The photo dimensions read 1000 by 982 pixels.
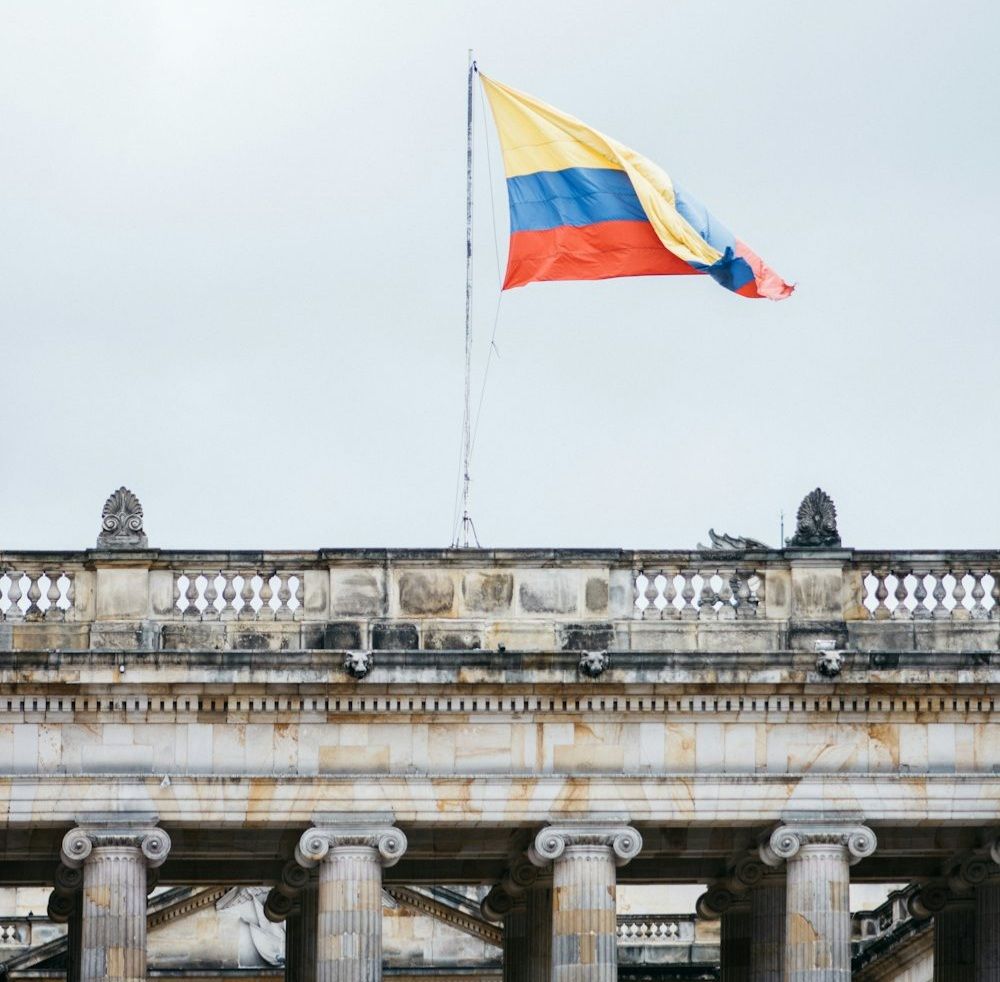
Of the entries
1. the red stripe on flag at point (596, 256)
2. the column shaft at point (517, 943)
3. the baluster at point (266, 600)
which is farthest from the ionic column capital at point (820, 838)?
the red stripe on flag at point (596, 256)

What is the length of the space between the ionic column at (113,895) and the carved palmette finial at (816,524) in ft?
38.4

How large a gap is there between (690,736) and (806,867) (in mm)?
2855

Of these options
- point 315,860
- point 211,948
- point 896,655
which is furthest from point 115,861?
point 211,948

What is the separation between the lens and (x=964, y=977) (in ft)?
248

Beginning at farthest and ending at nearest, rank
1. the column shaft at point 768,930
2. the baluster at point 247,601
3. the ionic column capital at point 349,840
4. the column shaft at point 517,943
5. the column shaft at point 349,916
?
the column shaft at point 517,943, the column shaft at point 768,930, the baluster at point 247,601, the ionic column capital at point 349,840, the column shaft at point 349,916

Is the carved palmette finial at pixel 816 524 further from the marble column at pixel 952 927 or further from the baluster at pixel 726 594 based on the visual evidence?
the marble column at pixel 952 927

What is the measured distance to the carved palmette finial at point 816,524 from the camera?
71750mm

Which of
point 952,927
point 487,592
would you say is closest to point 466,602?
point 487,592

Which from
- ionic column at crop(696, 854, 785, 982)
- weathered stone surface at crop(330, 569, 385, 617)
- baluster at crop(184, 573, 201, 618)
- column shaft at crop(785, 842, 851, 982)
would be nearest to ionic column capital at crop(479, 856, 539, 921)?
ionic column at crop(696, 854, 785, 982)

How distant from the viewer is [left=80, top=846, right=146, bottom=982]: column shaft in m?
69.1

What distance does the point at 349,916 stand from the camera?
228ft

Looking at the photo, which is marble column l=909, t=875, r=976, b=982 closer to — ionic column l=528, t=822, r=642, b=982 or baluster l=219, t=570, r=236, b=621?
ionic column l=528, t=822, r=642, b=982

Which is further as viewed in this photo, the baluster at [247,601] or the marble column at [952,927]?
the marble column at [952,927]

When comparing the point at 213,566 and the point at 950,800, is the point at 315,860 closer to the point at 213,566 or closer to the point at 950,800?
the point at 213,566
